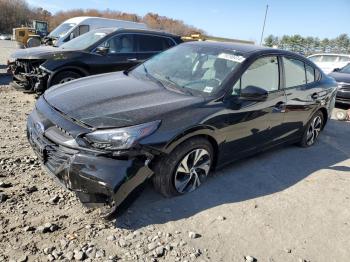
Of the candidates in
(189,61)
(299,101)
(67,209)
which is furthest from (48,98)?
(299,101)

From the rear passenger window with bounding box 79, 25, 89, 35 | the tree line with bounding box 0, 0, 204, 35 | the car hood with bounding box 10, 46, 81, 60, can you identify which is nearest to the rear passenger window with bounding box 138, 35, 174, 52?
the car hood with bounding box 10, 46, 81, 60

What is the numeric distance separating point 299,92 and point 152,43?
4.69 meters

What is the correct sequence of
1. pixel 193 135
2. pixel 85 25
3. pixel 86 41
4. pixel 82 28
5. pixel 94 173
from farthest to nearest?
pixel 85 25, pixel 82 28, pixel 86 41, pixel 193 135, pixel 94 173

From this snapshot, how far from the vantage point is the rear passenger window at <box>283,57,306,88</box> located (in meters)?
5.09

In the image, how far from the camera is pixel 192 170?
3.95 metres

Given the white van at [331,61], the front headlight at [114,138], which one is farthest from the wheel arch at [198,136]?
the white van at [331,61]

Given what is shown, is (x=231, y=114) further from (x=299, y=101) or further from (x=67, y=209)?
(x=67, y=209)

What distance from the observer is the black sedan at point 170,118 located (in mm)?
3174

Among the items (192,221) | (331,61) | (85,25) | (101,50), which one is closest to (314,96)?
(192,221)

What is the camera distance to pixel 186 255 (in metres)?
3.09

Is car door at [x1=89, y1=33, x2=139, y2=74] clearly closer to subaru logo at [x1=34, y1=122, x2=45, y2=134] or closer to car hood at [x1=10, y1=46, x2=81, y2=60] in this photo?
car hood at [x1=10, y1=46, x2=81, y2=60]

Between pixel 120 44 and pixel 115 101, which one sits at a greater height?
pixel 120 44

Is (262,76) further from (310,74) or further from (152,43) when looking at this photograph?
(152,43)

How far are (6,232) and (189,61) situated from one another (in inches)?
114
